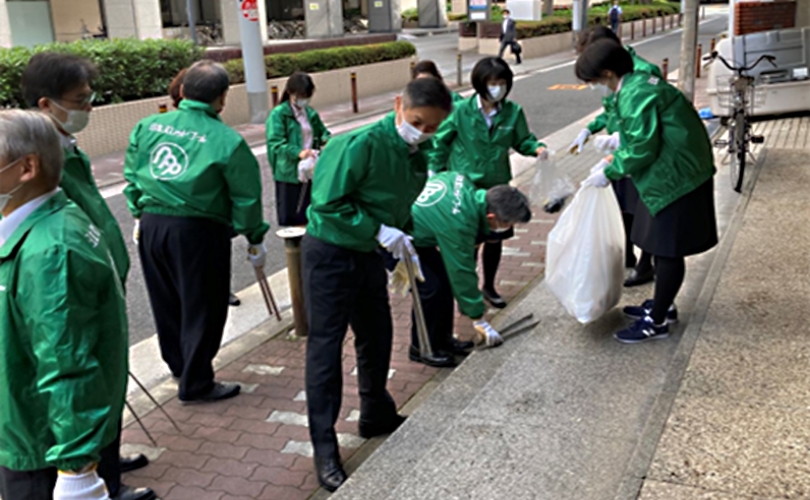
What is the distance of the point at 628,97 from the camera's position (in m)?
4.13

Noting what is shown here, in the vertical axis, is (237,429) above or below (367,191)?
below

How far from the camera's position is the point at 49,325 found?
6.60 ft

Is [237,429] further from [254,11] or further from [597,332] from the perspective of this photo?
[254,11]

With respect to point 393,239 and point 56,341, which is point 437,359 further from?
point 56,341

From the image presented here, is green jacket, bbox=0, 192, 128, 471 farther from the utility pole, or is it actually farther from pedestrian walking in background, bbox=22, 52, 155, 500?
the utility pole

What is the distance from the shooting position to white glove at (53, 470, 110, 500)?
81.0 inches

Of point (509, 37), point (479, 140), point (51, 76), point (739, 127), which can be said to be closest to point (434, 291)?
point (479, 140)

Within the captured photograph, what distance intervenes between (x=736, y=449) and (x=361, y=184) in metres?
1.78

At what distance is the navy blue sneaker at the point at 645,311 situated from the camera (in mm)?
4695

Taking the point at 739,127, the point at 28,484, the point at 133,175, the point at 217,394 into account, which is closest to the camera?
the point at 28,484

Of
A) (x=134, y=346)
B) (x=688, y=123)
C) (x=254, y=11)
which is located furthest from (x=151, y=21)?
(x=688, y=123)

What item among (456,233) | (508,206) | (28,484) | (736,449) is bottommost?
(736,449)

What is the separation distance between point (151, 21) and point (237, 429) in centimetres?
2143

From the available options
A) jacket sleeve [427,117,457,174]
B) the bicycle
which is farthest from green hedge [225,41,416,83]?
jacket sleeve [427,117,457,174]
